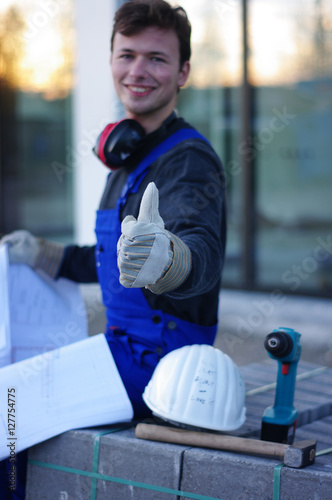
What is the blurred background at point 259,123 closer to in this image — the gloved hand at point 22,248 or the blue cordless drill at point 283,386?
the gloved hand at point 22,248

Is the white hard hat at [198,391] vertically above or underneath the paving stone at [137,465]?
above

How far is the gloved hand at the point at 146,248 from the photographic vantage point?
156 cm

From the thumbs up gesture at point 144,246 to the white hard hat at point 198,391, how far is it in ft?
1.44

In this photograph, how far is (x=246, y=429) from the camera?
221 centimetres

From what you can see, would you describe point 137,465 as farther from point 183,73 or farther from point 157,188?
point 183,73

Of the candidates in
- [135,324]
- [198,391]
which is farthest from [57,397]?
[198,391]

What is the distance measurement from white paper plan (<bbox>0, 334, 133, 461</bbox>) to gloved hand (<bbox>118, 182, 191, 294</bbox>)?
55cm

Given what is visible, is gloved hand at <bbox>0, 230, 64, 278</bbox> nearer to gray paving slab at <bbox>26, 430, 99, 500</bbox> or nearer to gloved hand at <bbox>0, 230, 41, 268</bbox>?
gloved hand at <bbox>0, 230, 41, 268</bbox>

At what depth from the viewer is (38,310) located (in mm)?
2551

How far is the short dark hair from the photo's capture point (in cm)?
226

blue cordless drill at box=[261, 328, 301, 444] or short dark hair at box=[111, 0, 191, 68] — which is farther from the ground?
short dark hair at box=[111, 0, 191, 68]

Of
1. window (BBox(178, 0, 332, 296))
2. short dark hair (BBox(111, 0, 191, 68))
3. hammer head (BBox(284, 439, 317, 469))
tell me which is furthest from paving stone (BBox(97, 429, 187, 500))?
window (BBox(178, 0, 332, 296))

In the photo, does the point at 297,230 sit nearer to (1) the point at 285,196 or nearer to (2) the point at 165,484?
(1) the point at 285,196

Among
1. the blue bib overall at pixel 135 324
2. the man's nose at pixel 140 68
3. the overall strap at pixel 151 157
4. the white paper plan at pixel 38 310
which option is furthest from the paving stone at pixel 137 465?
the man's nose at pixel 140 68
